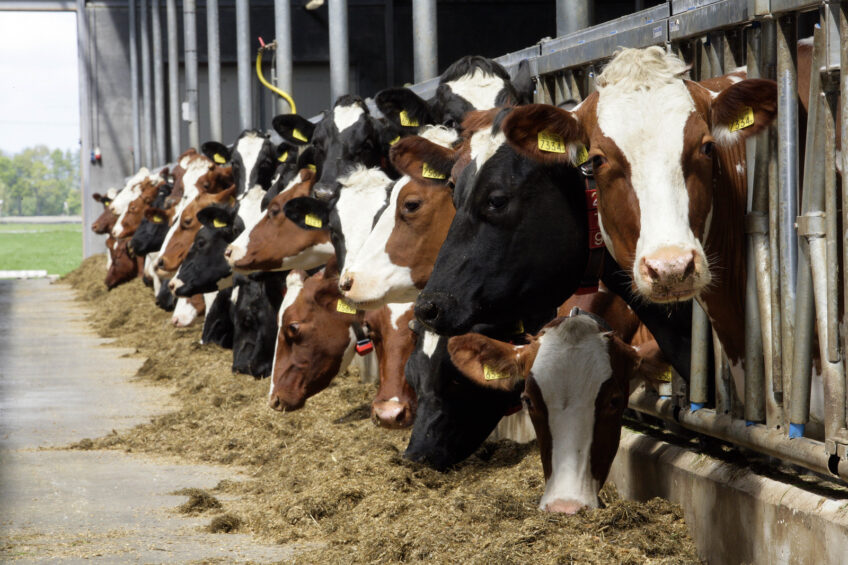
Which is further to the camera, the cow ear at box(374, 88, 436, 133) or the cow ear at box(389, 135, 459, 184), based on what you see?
the cow ear at box(374, 88, 436, 133)

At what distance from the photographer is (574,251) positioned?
13.4ft

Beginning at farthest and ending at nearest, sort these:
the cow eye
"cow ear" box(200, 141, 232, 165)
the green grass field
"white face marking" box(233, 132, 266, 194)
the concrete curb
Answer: the green grass field < "cow ear" box(200, 141, 232, 165) < "white face marking" box(233, 132, 266, 194) < the cow eye < the concrete curb

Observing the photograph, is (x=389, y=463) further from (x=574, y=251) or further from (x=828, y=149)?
(x=828, y=149)

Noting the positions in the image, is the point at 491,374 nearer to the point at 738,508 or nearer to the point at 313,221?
the point at 738,508

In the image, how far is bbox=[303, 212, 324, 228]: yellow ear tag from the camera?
7.12 m

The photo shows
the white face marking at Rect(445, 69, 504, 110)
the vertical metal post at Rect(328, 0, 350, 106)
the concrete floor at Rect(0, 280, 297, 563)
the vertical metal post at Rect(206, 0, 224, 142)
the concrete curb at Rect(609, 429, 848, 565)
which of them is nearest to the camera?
the concrete curb at Rect(609, 429, 848, 565)

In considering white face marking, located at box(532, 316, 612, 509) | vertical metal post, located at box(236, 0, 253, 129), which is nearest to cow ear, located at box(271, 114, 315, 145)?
white face marking, located at box(532, 316, 612, 509)

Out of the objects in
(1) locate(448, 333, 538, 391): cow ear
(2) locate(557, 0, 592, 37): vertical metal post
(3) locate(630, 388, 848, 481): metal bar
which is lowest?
(3) locate(630, 388, 848, 481): metal bar

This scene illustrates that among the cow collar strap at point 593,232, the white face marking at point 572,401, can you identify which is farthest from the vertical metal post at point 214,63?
the cow collar strap at point 593,232

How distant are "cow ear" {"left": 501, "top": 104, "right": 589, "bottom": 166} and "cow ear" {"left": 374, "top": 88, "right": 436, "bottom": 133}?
257cm

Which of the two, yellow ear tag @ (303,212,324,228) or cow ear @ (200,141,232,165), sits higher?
cow ear @ (200,141,232,165)

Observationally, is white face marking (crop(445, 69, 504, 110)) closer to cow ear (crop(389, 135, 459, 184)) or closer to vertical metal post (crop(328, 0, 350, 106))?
cow ear (crop(389, 135, 459, 184))

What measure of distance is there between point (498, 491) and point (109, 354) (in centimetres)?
960

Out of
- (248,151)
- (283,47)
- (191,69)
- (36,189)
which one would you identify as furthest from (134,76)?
(36,189)
